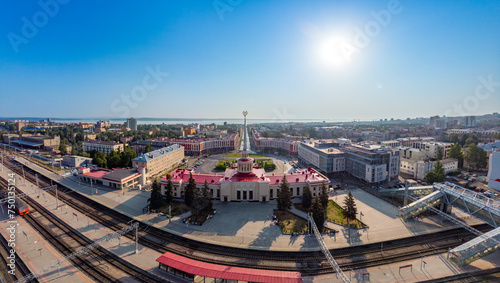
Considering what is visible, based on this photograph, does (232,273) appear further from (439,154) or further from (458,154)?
(458,154)

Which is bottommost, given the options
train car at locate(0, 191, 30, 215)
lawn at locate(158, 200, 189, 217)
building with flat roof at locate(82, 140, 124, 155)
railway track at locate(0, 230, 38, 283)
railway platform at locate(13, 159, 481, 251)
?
railway track at locate(0, 230, 38, 283)

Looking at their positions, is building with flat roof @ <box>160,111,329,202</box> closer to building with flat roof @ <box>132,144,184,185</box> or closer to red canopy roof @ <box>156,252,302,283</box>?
building with flat roof @ <box>132,144,184,185</box>

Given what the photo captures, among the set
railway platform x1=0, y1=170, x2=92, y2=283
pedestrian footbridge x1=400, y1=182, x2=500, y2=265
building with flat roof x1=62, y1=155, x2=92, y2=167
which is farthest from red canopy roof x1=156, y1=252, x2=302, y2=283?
building with flat roof x1=62, y1=155, x2=92, y2=167

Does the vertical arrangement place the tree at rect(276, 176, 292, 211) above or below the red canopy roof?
above

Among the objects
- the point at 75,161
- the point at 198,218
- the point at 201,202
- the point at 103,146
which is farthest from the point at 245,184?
the point at 103,146

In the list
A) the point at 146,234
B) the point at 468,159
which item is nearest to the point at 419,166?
the point at 468,159
